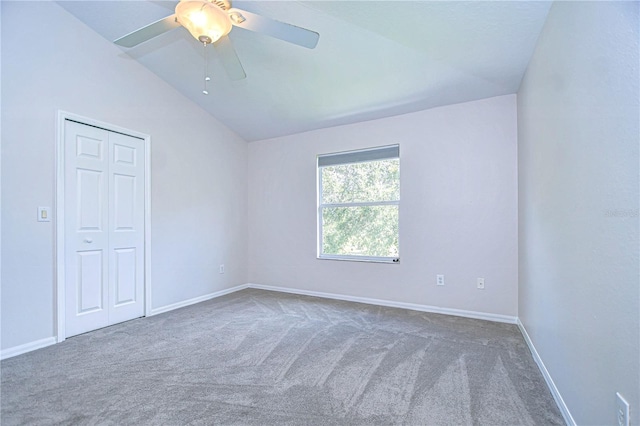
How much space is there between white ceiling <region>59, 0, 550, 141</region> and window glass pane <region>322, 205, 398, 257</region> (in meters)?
1.21

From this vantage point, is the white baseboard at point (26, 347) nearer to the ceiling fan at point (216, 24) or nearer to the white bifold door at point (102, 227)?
the white bifold door at point (102, 227)

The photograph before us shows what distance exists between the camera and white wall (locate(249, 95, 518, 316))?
3094 mm

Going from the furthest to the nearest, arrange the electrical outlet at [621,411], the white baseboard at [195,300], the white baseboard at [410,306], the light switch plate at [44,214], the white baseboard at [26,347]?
the white baseboard at [195,300]
the white baseboard at [410,306]
the light switch plate at [44,214]
the white baseboard at [26,347]
the electrical outlet at [621,411]

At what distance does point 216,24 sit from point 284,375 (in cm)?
230

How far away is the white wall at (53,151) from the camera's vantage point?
7.84ft

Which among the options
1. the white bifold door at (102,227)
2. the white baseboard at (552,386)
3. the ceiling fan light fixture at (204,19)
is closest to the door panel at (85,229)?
the white bifold door at (102,227)

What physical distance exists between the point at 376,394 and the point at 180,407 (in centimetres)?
116

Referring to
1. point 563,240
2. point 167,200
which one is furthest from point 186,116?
point 563,240

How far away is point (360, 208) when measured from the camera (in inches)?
156

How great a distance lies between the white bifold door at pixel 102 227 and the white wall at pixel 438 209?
1970mm

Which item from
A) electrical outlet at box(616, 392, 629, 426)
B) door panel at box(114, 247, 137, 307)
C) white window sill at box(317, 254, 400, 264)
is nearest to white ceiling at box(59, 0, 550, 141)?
white window sill at box(317, 254, 400, 264)

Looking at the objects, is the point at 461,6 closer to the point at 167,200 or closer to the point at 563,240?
the point at 563,240

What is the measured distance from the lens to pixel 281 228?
14.8 ft

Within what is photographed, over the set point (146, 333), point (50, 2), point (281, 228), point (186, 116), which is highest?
point (50, 2)
